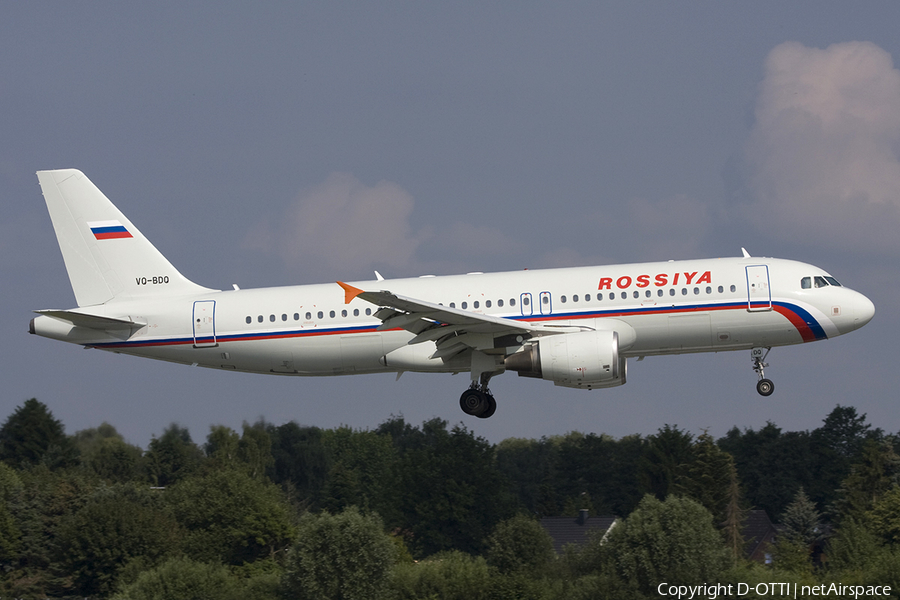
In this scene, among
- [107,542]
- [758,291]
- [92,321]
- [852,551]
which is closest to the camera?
[758,291]

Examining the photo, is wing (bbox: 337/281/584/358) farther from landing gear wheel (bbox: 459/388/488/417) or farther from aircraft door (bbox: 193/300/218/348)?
aircraft door (bbox: 193/300/218/348)

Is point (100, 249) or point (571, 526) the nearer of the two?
point (100, 249)

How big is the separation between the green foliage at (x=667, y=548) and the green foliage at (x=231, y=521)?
956 inches

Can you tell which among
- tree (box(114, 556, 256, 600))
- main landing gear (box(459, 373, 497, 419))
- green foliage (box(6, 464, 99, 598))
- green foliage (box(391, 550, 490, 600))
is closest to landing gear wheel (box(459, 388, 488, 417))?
main landing gear (box(459, 373, 497, 419))

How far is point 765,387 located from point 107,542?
1877 inches

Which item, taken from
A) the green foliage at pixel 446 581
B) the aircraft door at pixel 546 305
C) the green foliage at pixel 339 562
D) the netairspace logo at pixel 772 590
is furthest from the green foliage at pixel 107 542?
the aircraft door at pixel 546 305

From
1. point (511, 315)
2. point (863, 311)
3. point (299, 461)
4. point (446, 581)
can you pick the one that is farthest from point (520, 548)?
point (299, 461)

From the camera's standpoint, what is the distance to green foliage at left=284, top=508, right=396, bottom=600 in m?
59.2

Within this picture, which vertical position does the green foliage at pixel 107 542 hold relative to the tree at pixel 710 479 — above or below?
below

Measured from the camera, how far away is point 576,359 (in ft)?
113

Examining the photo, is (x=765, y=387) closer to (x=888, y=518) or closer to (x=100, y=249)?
(x=100, y=249)

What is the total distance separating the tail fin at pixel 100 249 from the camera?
40.8 m

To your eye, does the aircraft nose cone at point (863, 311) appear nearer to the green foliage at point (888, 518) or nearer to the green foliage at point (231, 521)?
the green foliage at point (888, 518)

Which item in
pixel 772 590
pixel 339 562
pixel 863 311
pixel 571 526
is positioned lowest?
pixel 772 590
